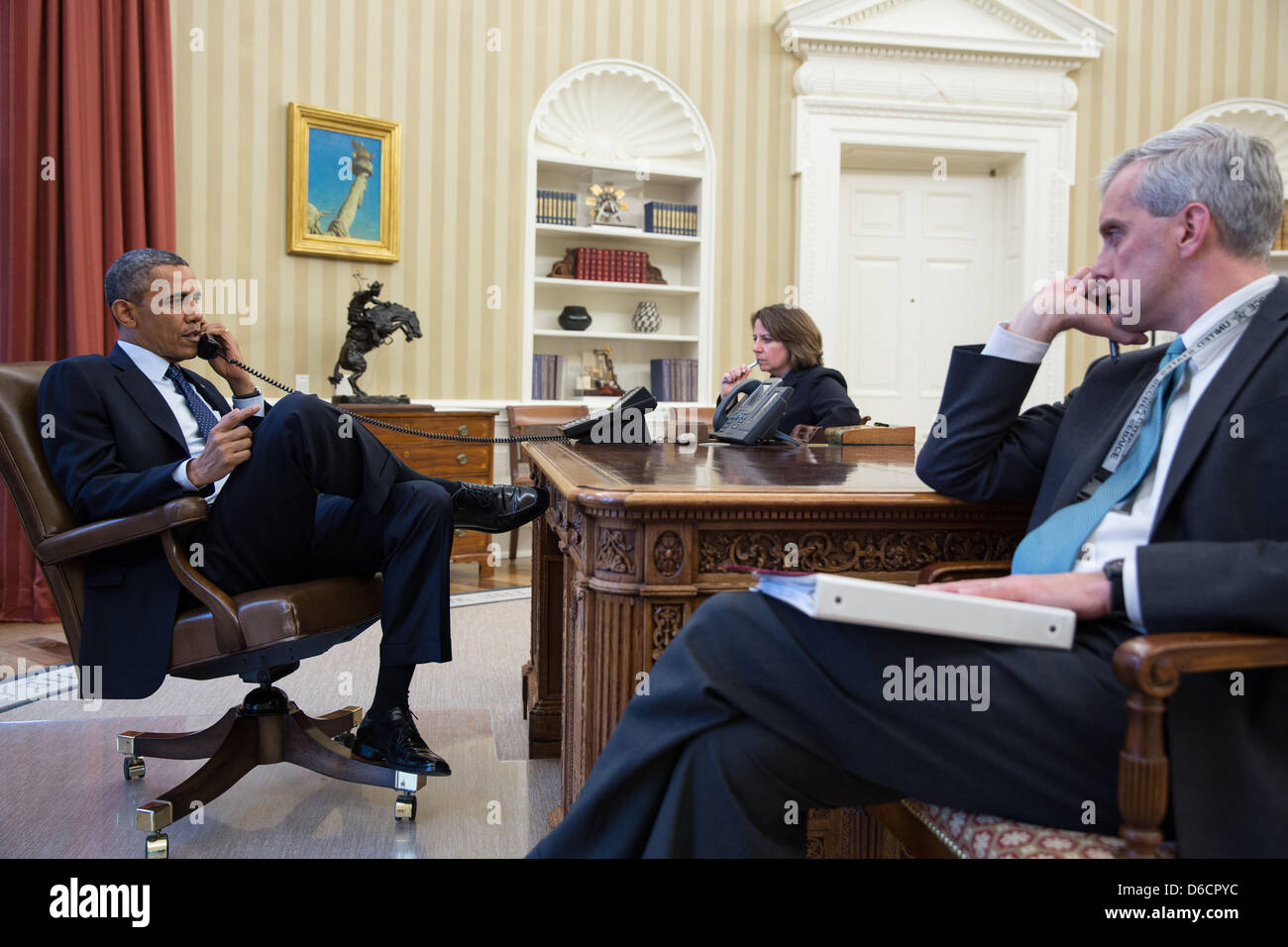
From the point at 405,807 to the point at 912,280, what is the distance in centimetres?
510

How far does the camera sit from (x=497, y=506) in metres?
2.57

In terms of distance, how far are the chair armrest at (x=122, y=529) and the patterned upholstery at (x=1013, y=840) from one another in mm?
1491

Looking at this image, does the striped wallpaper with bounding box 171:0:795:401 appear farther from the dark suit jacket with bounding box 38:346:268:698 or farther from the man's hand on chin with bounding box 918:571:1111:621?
the man's hand on chin with bounding box 918:571:1111:621

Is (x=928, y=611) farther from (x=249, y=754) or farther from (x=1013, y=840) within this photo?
(x=249, y=754)

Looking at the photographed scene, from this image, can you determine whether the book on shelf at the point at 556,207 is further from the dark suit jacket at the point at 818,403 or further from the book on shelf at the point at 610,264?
the dark suit jacket at the point at 818,403

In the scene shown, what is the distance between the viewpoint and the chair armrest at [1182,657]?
42.1 inches

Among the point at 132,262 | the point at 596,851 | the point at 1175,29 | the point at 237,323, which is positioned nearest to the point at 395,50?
the point at 237,323

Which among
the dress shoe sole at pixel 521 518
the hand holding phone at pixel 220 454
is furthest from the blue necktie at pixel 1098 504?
the hand holding phone at pixel 220 454

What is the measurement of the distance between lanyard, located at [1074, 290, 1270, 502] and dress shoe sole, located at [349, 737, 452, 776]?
148 centimetres

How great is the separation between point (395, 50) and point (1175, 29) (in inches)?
183

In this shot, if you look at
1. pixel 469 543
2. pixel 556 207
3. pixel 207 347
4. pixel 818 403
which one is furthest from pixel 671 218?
pixel 207 347

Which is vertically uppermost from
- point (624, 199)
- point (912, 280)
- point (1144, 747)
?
point (624, 199)
